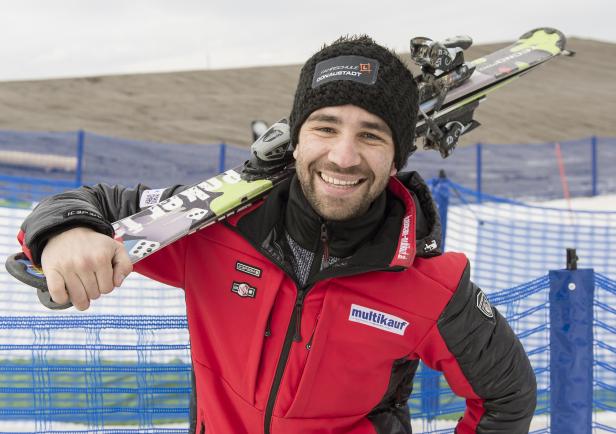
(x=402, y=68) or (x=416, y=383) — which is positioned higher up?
(x=402, y=68)

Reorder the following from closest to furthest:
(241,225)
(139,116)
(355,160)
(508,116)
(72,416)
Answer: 1. (355,160)
2. (241,225)
3. (72,416)
4. (139,116)
5. (508,116)

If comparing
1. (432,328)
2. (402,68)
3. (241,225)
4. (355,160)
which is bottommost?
(432,328)

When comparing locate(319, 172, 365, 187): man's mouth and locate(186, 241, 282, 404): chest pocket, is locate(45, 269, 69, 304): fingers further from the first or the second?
locate(319, 172, 365, 187): man's mouth

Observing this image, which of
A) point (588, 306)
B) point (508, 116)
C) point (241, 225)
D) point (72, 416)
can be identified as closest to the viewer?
point (241, 225)

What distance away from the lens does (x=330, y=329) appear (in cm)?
220

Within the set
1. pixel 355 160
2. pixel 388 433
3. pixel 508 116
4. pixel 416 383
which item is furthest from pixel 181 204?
pixel 508 116

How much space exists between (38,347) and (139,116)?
25.9m

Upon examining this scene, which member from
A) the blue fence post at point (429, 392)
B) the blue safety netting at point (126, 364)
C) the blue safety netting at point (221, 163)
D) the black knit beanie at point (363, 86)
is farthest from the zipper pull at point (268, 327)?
the blue safety netting at point (221, 163)

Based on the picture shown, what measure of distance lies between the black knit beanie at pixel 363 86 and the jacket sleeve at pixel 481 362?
49 centimetres

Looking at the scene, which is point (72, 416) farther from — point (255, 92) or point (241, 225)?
point (255, 92)

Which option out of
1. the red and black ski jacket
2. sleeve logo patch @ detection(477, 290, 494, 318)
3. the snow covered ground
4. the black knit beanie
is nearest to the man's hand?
the red and black ski jacket

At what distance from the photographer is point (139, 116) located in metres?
28.5

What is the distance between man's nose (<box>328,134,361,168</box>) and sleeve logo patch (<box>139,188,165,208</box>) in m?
0.63

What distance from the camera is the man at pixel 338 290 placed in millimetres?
2188
